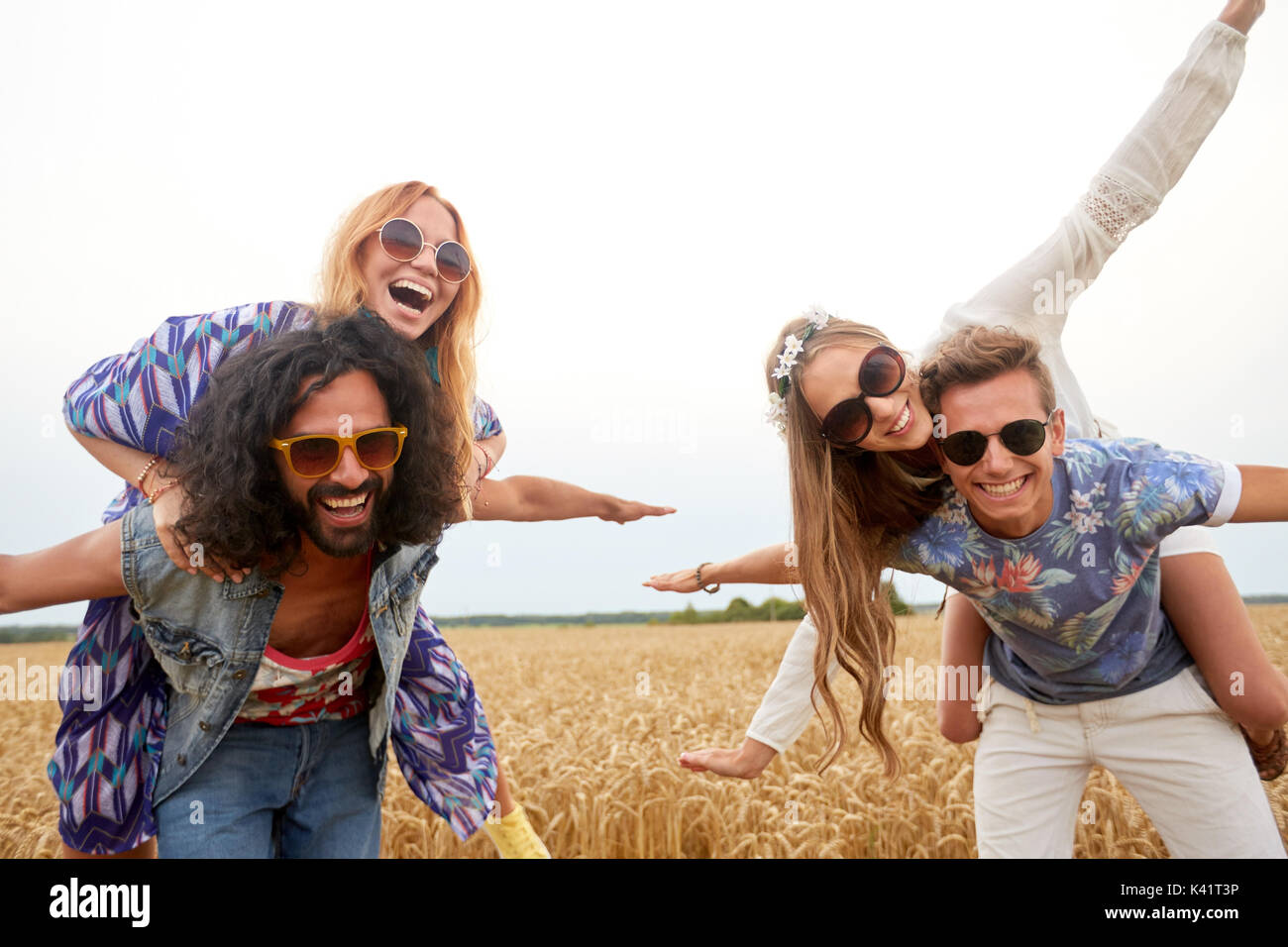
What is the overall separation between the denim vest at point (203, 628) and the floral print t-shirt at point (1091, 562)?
1887 millimetres

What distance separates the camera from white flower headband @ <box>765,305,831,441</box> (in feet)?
10.9

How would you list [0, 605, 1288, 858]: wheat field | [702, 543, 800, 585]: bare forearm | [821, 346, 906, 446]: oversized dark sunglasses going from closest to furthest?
[821, 346, 906, 446]: oversized dark sunglasses
[702, 543, 800, 585]: bare forearm
[0, 605, 1288, 858]: wheat field

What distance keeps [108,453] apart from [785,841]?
3137 mm

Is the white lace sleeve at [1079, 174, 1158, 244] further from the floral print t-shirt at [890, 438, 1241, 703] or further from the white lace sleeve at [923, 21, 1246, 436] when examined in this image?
the floral print t-shirt at [890, 438, 1241, 703]

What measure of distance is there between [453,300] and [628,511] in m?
1.25

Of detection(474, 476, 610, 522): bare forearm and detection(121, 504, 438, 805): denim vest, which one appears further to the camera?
detection(474, 476, 610, 522): bare forearm

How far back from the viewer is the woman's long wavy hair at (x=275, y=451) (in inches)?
102

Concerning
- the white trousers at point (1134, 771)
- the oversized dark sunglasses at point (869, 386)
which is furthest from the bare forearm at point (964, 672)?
the oversized dark sunglasses at point (869, 386)

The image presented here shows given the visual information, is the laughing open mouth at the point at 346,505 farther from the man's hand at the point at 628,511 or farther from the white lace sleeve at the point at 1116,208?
the white lace sleeve at the point at 1116,208

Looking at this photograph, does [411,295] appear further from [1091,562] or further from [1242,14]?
[1242,14]

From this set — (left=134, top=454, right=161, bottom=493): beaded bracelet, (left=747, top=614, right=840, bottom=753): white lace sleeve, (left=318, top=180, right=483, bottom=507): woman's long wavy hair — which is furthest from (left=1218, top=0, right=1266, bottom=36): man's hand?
(left=134, top=454, right=161, bottom=493): beaded bracelet

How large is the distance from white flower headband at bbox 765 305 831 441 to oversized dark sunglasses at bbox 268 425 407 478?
147 centimetres

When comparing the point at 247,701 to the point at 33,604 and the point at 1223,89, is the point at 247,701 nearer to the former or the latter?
the point at 33,604
